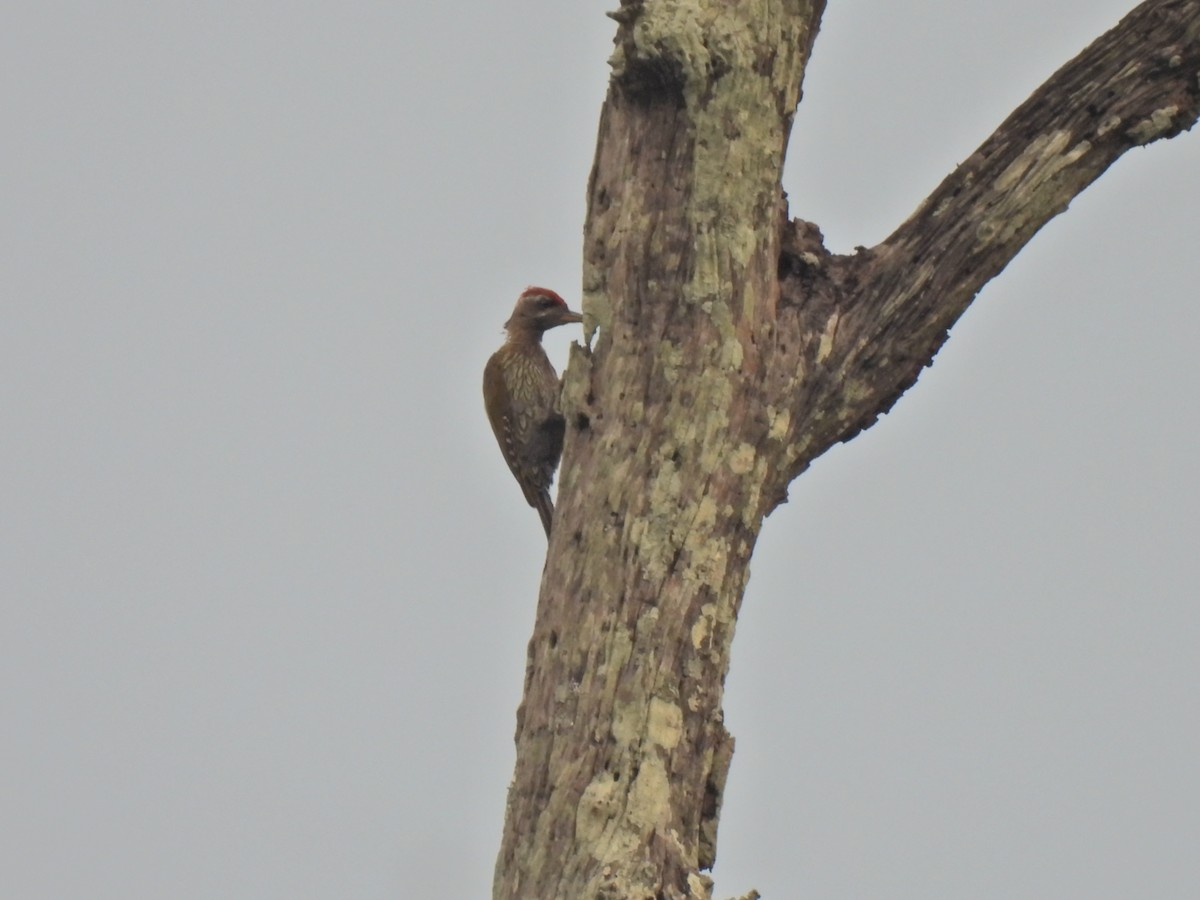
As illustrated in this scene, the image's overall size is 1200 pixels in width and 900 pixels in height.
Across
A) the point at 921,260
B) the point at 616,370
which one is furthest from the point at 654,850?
the point at 921,260

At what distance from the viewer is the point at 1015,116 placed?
5383 millimetres

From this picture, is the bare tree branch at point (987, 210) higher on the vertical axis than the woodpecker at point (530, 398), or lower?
lower

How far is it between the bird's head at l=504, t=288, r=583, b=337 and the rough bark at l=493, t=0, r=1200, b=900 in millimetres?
3985

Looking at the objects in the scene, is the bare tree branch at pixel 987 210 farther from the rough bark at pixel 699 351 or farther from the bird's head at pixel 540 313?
the bird's head at pixel 540 313

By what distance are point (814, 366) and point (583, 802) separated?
57.9 inches

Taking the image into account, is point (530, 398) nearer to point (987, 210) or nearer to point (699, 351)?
point (699, 351)

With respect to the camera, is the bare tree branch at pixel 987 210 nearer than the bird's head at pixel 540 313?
Yes

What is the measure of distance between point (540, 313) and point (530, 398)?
53 centimetres

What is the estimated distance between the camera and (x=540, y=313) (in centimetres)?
944

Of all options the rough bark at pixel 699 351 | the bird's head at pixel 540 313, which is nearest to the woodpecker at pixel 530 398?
the bird's head at pixel 540 313

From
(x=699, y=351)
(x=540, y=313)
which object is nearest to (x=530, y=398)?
(x=540, y=313)

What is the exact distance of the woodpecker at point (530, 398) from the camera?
9062mm

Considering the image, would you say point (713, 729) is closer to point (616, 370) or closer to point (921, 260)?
point (616, 370)

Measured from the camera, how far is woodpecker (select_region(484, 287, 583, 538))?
9.06m
